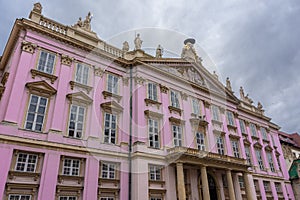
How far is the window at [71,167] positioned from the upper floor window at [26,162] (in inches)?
73.6

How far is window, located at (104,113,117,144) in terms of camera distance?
1845 cm

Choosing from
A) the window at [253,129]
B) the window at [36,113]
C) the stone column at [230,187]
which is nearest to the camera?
the window at [36,113]

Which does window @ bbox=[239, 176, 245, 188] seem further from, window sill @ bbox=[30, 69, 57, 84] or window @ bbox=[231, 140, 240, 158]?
window sill @ bbox=[30, 69, 57, 84]

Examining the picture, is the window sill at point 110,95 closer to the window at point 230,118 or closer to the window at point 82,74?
the window at point 82,74

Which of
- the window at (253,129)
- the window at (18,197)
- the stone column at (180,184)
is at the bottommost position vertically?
the window at (18,197)

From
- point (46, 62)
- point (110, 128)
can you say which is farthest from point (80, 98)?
point (46, 62)

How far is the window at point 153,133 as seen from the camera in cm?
1995

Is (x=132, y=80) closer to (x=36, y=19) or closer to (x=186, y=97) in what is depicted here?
(x=186, y=97)

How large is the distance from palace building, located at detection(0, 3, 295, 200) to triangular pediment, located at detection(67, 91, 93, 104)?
0.25 ft

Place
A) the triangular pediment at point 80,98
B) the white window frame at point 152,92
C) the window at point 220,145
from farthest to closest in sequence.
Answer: the window at point 220,145
the white window frame at point 152,92
the triangular pediment at point 80,98

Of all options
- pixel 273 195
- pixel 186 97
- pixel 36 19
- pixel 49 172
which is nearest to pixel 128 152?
pixel 49 172

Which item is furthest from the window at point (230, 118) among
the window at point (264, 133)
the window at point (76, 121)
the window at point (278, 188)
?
the window at point (76, 121)

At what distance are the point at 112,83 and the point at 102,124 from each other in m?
4.19

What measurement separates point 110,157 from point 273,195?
22493 millimetres
